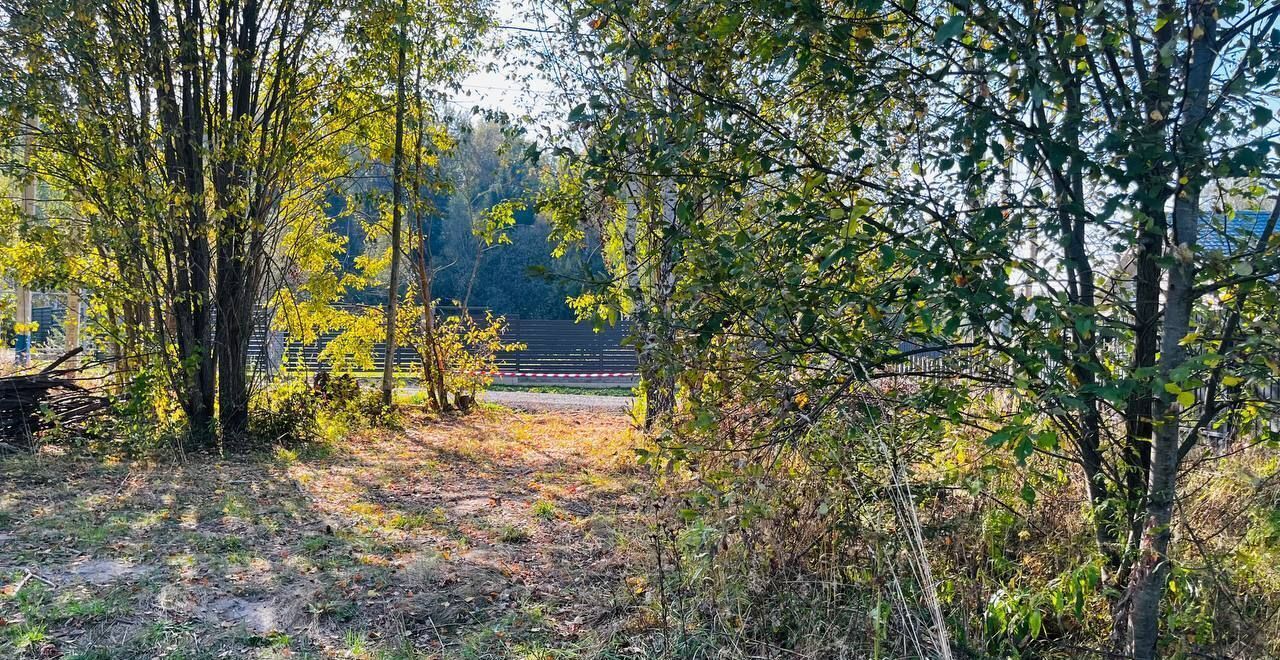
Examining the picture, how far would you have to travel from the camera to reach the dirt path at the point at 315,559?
347 centimetres

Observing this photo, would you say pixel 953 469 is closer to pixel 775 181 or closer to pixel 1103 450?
pixel 1103 450

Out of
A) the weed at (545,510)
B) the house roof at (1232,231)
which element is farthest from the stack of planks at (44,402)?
the house roof at (1232,231)

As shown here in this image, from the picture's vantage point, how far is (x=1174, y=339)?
8.87 ft

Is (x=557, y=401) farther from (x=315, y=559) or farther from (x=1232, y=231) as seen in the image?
(x=1232, y=231)

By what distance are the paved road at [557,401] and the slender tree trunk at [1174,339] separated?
11059 millimetres

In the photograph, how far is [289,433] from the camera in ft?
28.1

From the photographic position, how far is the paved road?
14992mm

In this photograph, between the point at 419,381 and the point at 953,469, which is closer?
the point at 953,469

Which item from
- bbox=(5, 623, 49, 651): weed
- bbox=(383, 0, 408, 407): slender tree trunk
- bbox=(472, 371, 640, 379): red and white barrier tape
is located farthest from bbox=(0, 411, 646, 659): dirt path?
bbox=(472, 371, 640, 379): red and white barrier tape

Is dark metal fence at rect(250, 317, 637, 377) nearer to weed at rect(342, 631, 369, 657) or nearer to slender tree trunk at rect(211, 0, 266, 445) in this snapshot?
slender tree trunk at rect(211, 0, 266, 445)

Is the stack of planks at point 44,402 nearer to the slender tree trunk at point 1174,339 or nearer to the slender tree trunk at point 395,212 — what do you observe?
the slender tree trunk at point 395,212

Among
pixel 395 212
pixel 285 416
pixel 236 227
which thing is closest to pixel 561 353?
pixel 395 212

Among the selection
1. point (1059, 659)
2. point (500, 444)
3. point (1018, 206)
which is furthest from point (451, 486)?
point (1018, 206)

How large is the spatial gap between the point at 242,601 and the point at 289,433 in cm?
504
